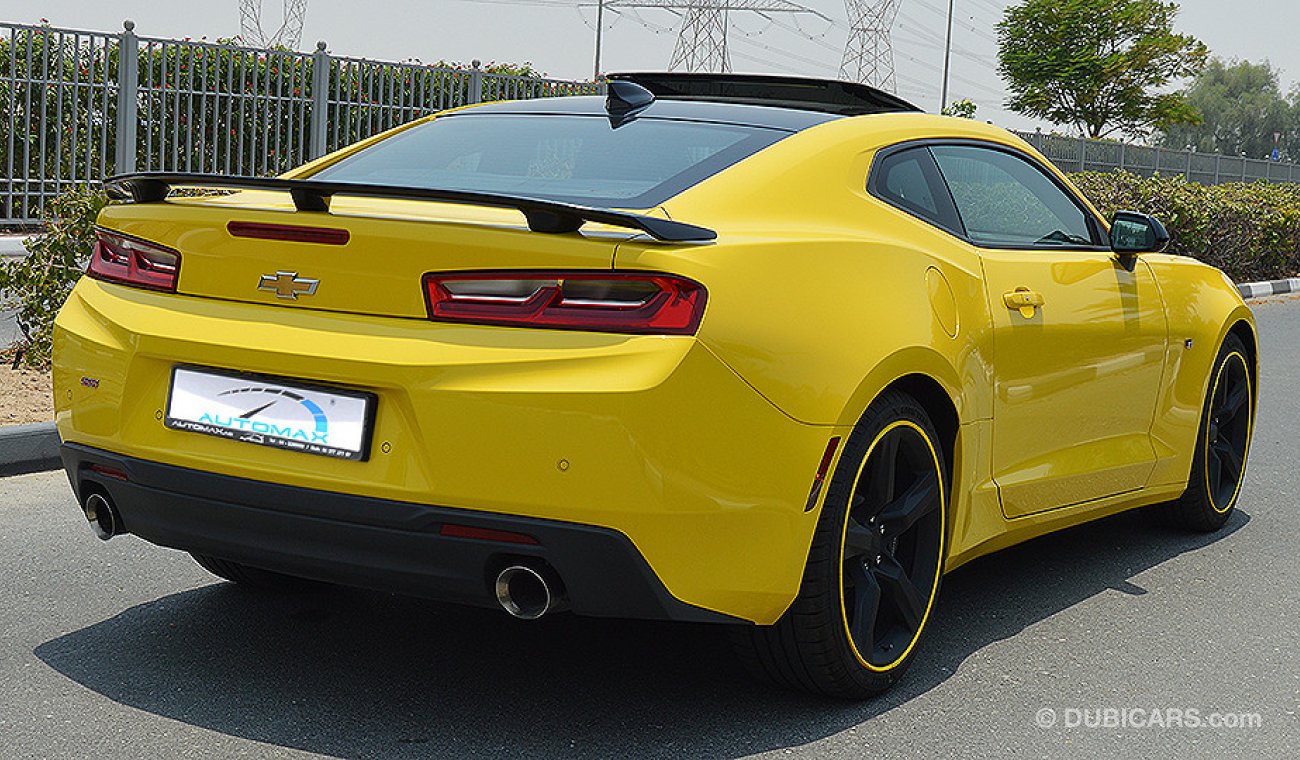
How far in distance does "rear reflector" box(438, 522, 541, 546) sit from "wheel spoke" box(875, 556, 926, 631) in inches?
40.6

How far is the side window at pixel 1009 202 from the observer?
14.8 ft

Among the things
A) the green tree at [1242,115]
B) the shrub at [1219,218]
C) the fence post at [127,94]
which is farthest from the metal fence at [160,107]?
the green tree at [1242,115]

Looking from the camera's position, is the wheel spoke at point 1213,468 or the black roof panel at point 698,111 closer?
the black roof panel at point 698,111

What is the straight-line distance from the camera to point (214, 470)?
11.3ft

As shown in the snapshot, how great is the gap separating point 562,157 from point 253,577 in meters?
1.48

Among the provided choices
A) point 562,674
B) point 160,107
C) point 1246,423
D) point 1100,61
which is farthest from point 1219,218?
point 1100,61

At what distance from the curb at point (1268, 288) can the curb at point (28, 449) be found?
1501 centimetres

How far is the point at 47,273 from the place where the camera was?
7.64 metres

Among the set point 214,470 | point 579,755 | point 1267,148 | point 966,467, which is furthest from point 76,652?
point 1267,148

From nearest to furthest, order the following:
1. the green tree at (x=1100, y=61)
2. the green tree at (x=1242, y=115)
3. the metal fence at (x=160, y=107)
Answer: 1. the metal fence at (x=160, y=107)
2. the green tree at (x=1100, y=61)
3. the green tree at (x=1242, y=115)

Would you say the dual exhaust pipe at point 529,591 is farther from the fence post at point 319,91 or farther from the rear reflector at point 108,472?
the fence post at point 319,91

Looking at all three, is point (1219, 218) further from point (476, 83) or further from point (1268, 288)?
point (476, 83)

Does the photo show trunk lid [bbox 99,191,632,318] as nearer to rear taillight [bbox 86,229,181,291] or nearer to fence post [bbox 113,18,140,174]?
rear taillight [bbox 86,229,181,291]

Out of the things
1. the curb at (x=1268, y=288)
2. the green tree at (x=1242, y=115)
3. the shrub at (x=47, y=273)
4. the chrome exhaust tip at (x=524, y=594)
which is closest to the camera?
the chrome exhaust tip at (x=524, y=594)
